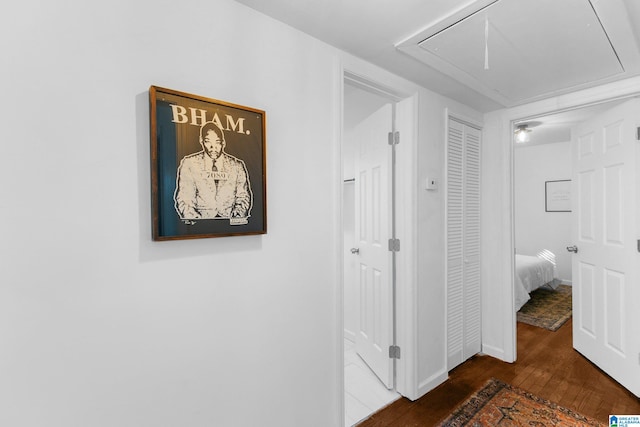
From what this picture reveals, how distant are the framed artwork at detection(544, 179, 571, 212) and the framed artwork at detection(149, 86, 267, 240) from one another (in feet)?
18.4

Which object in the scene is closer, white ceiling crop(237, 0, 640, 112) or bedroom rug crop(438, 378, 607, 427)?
white ceiling crop(237, 0, 640, 112)

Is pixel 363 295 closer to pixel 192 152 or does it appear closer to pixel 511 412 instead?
pixel 511 412

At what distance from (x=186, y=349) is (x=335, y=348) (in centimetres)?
82

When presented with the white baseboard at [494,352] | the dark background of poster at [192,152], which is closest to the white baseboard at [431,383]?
the white baseboard at [494,352]

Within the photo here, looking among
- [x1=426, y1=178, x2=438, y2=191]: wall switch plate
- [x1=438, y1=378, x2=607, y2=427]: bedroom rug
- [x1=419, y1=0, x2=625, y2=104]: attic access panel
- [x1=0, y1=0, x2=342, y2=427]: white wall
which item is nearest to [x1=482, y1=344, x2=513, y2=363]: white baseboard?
[x1=438, y1=378, x2=607, y2=427]: bedroom rug

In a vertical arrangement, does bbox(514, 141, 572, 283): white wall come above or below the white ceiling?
below

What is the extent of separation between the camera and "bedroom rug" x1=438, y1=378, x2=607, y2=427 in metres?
1.95

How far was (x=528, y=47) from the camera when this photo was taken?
5.73 ft

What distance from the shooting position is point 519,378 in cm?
247

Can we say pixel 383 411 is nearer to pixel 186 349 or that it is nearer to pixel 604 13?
pixel 186 349

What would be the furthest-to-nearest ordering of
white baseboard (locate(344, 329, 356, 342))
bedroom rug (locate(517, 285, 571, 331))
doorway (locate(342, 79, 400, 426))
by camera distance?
bedroom rug (locate(517, 285, 571, 331)) < white baseboard (locate(344, 329, 356, 342)) < doorway (locate(342, 79, 400, 426))

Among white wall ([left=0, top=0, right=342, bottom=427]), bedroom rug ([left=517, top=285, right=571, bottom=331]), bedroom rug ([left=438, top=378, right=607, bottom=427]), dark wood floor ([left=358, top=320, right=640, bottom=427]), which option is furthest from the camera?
bedroom rug ([left=517, top=285, right=571, bottom=331])

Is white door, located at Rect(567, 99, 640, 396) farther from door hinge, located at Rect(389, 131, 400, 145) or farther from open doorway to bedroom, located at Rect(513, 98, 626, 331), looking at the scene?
door hinge, located at Rect(389, 131, 400, 145)

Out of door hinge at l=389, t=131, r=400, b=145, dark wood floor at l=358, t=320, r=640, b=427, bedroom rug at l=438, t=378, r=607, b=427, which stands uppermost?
door hinge at l=389, t=131, r=400, b=145
